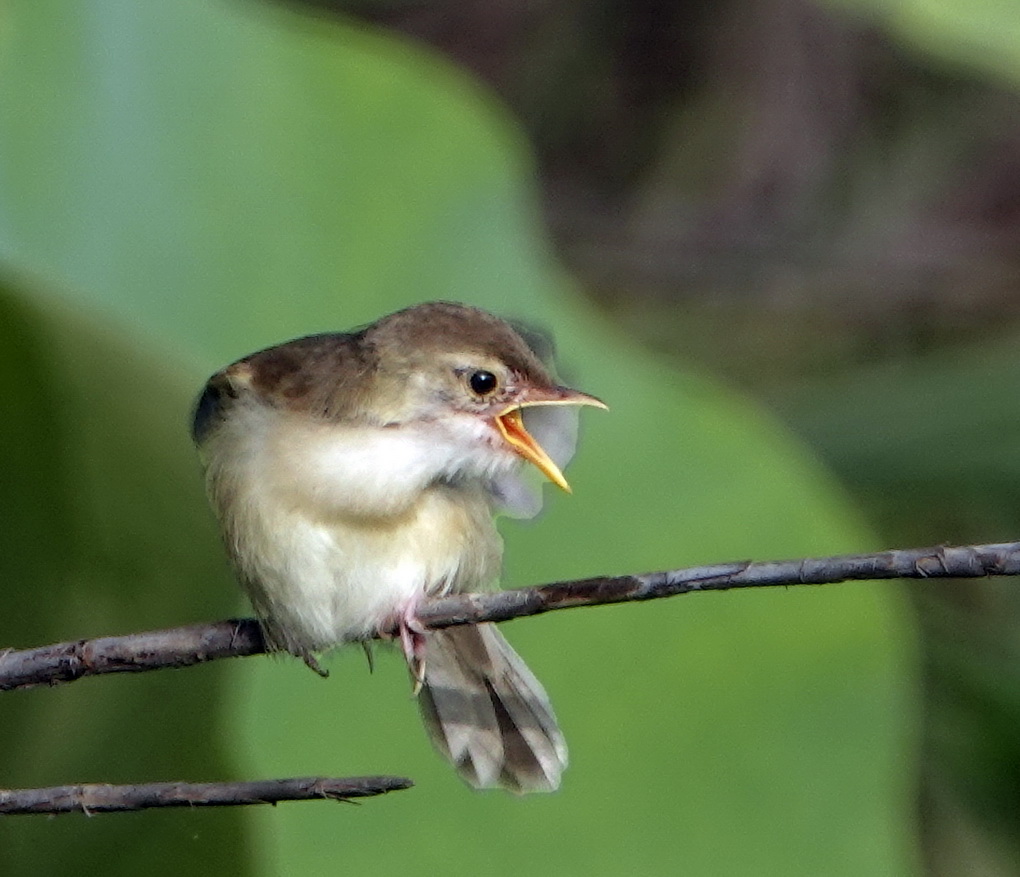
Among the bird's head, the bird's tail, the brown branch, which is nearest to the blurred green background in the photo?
the bird's tail

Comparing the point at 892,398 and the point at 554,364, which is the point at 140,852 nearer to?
the point at 554,364

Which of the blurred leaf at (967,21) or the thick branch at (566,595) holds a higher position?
the blurred leaf at (967,21)

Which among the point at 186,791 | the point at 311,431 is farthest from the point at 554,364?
the point at 186,791

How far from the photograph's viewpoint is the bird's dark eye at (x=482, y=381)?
2.15m

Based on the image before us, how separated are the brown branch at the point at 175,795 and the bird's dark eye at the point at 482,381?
744 millimetres

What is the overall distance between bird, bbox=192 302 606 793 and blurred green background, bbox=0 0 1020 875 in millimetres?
183

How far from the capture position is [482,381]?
7.06 feet

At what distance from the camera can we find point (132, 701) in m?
2.38

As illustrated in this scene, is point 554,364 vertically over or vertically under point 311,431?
over

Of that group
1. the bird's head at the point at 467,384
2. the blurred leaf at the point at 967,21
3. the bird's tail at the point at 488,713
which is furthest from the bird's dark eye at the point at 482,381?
the blurred leaf at the point at 967,21

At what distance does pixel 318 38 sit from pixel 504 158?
0.39 meters

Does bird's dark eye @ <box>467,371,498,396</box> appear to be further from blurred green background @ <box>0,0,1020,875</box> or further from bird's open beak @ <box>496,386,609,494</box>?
blurred green background @ <box>0,0,1020,875</box>

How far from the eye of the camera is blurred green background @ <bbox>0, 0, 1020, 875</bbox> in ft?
7.57

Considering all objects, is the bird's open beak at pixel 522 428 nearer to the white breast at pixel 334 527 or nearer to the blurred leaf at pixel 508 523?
the white breast at pixel 334 527
